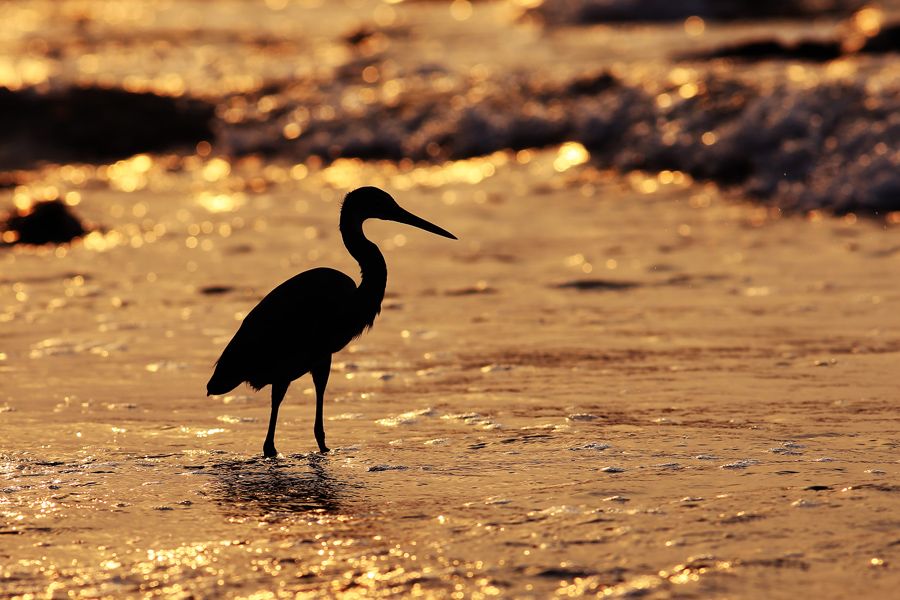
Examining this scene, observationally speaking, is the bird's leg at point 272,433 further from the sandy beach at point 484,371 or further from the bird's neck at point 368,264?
the bird's neck at point 368,264

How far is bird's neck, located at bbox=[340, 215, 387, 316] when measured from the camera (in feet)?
24.6

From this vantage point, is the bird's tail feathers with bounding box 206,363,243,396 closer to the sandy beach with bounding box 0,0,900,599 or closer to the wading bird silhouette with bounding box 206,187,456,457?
the wading bird silhouette with bounding box 206,187,456,457

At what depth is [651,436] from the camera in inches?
283

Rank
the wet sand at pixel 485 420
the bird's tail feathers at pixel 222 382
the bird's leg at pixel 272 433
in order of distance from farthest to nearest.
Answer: the bird's tail feathers at pixel 222 382
the bird's leg at pixel 272 433
the wet sand at pixel 485 420

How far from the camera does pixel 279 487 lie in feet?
21.5

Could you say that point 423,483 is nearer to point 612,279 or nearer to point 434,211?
point 612,279

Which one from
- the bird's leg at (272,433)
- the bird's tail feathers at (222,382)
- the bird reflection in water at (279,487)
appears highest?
the bird's tail feathers at (222,382)

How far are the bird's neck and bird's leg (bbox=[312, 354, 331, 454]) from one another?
1.04 feet

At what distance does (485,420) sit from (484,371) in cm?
107

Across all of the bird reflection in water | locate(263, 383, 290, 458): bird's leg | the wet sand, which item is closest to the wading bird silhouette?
locate(263, 383, 290, 458): bird's leg

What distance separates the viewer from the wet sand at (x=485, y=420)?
5.54 metres

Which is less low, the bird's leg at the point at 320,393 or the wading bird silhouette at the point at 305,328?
the wading bird silhouette at the point at 305,328

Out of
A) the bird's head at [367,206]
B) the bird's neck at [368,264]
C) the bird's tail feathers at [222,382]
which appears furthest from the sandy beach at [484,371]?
the bird's head at [367,206]

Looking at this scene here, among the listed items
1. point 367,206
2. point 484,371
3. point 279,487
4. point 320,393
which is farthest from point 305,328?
point 484,371
